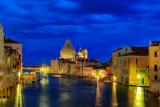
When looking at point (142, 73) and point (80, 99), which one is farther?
point (142, 73)

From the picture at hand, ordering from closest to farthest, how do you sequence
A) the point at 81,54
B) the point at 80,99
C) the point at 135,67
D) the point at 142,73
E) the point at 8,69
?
the point at 80,99 → the point at 8,69 → the point at 142,73 → the point at 135,67 → the point at 81,54

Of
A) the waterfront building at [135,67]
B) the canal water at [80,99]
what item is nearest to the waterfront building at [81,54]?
the waterfront building at [135,67]

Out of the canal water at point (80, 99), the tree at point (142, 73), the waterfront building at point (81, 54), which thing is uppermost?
the waterfront building at point (81, 54)

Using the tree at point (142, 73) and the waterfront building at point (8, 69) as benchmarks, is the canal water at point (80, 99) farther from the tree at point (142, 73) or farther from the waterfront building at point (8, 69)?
the tree at point (142, 73)

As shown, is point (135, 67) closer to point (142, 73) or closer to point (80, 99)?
point (142, 73)

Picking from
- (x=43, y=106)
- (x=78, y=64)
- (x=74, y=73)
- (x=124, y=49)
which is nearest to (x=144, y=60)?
(x=124, y=49)

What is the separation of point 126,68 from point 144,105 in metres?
33.2

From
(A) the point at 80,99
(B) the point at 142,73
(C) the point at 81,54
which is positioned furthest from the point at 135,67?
(C) the point at 81,54

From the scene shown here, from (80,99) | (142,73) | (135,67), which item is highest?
(135,67)

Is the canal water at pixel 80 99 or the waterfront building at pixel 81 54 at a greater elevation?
the waterfront building at pixel 81 54

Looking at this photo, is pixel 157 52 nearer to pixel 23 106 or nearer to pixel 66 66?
pixel 23 106

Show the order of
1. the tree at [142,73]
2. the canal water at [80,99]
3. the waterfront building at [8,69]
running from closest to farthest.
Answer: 1. the canal water at [80,99]
2. the waterfront building at [8,69]
3. the tree at [142,73]

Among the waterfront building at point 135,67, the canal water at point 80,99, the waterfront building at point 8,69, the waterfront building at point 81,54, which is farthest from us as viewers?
the waterfront building at point 81,54

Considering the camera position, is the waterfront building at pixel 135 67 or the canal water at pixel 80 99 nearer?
the canal water at pixel 80 99
